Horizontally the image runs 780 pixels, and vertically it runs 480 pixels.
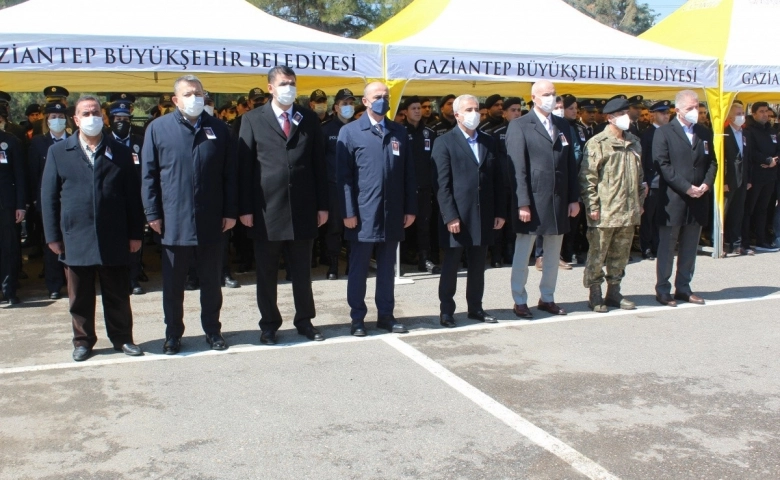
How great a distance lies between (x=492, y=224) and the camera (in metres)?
6.90

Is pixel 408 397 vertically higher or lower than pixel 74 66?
lower

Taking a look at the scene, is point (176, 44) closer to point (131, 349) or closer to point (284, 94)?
→ point (284, 94)

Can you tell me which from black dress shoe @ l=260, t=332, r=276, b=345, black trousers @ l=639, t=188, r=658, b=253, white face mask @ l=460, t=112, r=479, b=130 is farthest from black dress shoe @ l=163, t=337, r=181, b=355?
black trousers @ l=639, t=188, r=658, b=253

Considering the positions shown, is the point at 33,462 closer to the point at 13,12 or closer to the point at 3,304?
the point at 3,304

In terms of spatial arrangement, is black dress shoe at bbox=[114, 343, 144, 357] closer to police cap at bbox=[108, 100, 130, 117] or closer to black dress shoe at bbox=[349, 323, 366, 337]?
black dress shoe at bbox=[349, 323, 366, 337]

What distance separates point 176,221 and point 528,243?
121 inches

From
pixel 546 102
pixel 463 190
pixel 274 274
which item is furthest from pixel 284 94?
pixel 546 102

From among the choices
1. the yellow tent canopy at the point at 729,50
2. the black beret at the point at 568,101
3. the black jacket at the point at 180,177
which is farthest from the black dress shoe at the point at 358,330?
the yellow tent canopy at the point at 729,50

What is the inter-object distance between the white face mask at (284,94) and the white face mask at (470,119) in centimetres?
149

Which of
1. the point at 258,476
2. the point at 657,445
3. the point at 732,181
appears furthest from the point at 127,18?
the point at 732,181

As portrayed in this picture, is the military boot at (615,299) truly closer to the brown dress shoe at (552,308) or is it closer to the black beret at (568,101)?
the brown dress shoe at (552,308)

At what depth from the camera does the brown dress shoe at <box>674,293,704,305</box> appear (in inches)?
309

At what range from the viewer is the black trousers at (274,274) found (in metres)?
6.25

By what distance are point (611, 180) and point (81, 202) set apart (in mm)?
4390
